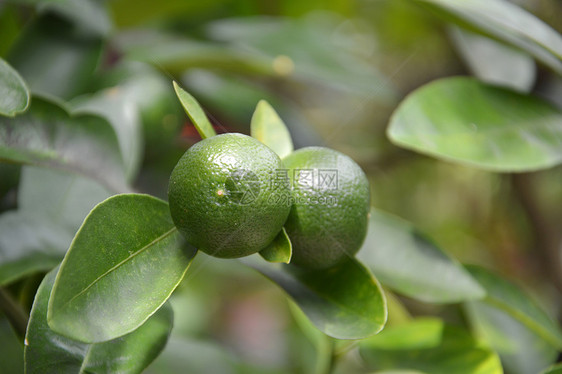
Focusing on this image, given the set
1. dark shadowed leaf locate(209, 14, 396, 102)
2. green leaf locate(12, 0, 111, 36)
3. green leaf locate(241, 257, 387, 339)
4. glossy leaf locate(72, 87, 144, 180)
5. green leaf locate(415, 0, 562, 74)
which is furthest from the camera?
dark shadowed leaf locate(209, 14, 396, 102)

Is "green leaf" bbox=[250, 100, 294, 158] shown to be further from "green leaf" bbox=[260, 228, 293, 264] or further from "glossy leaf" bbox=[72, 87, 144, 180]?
"glossy leaf" bbox=[72, 87, 144, 180]

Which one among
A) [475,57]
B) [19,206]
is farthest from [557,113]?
[19,206]

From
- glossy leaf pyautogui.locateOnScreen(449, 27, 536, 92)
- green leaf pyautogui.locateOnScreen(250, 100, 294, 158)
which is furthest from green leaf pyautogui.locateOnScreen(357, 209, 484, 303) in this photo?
glossy leaf pyautogui.locateOnScreen(449, 27, 536, 92)

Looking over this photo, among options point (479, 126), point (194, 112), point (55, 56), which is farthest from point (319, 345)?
point (55, 56)

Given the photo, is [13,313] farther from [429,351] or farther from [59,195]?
[429,351]

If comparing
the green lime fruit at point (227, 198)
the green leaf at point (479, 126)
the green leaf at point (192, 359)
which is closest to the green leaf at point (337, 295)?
the green lime fruit at point (227, 198)

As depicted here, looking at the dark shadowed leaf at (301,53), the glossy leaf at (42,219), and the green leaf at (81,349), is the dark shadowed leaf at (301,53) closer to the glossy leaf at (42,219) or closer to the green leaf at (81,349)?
the glossy leaf at (42,219)
